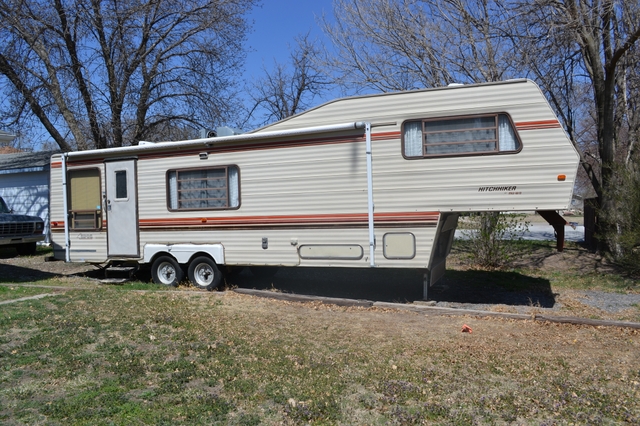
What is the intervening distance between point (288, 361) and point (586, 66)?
11.7 m

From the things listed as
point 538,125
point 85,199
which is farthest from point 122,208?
point 538,125

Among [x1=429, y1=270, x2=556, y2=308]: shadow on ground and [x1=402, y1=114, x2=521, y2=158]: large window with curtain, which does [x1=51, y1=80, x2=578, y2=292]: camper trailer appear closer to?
[x1=402, y1=114, x2=521, y2=158]: large window with curtain

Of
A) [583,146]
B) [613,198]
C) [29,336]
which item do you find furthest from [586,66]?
[29,336]

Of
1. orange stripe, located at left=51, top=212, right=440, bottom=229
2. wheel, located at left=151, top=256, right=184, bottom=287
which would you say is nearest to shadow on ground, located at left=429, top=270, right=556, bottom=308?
orange stripe, located at left=51, top=212, right=440, bottom=229

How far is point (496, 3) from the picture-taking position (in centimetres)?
1325

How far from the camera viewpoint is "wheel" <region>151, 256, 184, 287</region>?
33.0 feet


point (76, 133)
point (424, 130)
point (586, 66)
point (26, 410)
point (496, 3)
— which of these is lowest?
point (26, 410)

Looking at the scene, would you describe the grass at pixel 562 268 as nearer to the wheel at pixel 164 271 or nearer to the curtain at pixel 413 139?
the curtain at pixel 413 139

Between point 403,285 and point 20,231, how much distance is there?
10.1 meters

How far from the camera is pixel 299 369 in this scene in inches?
207

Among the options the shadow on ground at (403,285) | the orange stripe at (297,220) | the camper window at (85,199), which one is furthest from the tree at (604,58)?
the camper window at (85,199)

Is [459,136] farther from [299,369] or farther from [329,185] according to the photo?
[299,369]

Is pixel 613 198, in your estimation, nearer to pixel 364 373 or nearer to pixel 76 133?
pixel 364 373

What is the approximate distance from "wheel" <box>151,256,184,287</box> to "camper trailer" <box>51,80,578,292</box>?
2 centimetres
